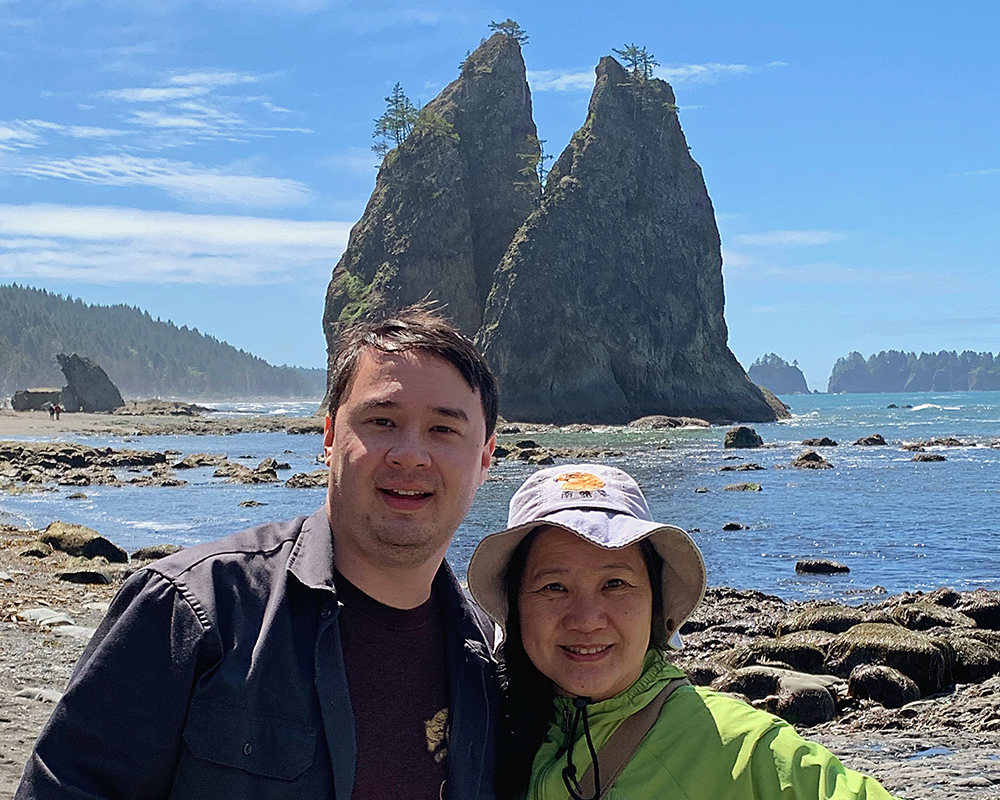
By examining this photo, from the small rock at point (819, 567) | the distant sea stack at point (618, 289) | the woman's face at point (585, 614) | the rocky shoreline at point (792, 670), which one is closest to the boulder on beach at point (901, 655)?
the rocky shoreline at point (792, 670)

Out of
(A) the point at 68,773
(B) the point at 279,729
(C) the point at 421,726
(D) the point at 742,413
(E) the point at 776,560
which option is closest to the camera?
(A) the point at 68,773

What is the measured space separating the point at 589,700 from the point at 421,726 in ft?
1.66

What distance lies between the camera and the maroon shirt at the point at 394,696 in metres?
2.56

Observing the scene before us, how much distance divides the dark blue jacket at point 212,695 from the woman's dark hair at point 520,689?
177mm

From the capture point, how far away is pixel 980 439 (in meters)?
58.6

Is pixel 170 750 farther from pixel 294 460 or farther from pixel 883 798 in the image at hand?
pixel 294 460

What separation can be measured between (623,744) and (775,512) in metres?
25.1

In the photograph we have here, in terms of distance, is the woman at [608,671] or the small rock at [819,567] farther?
the small rock at [819,567]

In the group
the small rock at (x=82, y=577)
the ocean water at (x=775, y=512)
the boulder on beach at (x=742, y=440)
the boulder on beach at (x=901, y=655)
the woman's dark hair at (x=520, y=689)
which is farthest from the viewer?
the boulder on beach at (x=742, y=440)

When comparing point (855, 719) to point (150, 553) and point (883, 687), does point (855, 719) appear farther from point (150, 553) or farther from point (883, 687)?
point (150, 553)

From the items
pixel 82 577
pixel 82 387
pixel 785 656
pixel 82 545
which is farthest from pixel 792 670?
pixel 82 387

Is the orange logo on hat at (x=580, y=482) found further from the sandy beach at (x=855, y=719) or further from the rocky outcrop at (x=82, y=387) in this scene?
the rocky outcrop at (x=82, y=387)

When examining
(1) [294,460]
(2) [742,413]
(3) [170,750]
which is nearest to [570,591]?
(3) [170,750]

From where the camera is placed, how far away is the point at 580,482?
3.03 meters
